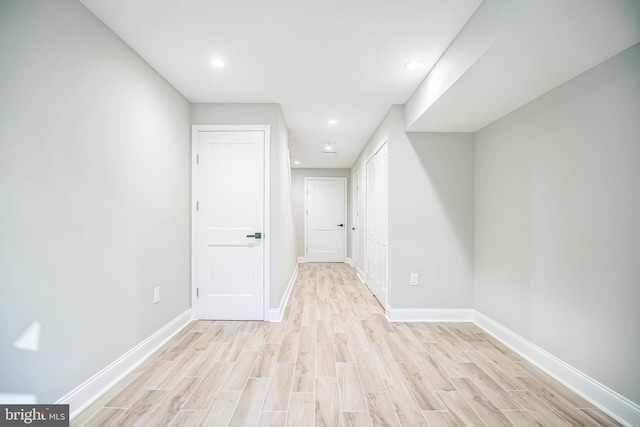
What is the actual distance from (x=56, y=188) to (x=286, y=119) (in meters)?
2.50

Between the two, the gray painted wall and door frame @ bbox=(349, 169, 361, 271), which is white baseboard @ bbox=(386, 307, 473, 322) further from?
the gray painted wall

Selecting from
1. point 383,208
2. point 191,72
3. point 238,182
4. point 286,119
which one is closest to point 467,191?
point 383,208

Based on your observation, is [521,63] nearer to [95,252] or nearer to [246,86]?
[246,86]

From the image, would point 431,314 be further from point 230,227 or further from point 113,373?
point 113,373

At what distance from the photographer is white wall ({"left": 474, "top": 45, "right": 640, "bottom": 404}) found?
1516mm

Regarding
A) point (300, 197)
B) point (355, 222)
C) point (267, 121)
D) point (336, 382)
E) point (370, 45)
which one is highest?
point (370, 45)

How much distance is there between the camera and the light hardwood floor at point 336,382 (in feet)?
4.96

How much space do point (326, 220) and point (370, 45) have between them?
510cm

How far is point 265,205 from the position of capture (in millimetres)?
2947

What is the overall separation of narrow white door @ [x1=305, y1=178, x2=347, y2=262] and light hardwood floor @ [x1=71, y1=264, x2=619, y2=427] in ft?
13.1

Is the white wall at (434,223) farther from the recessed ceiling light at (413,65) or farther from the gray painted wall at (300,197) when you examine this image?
the gray painted wall at (300,197)

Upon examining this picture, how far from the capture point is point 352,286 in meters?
4.51

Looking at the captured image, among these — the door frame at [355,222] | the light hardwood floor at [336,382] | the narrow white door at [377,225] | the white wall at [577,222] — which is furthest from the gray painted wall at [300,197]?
the white wall at [577,222]

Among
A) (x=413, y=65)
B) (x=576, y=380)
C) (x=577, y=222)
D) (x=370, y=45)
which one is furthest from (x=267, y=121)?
(x=576, y=380)
